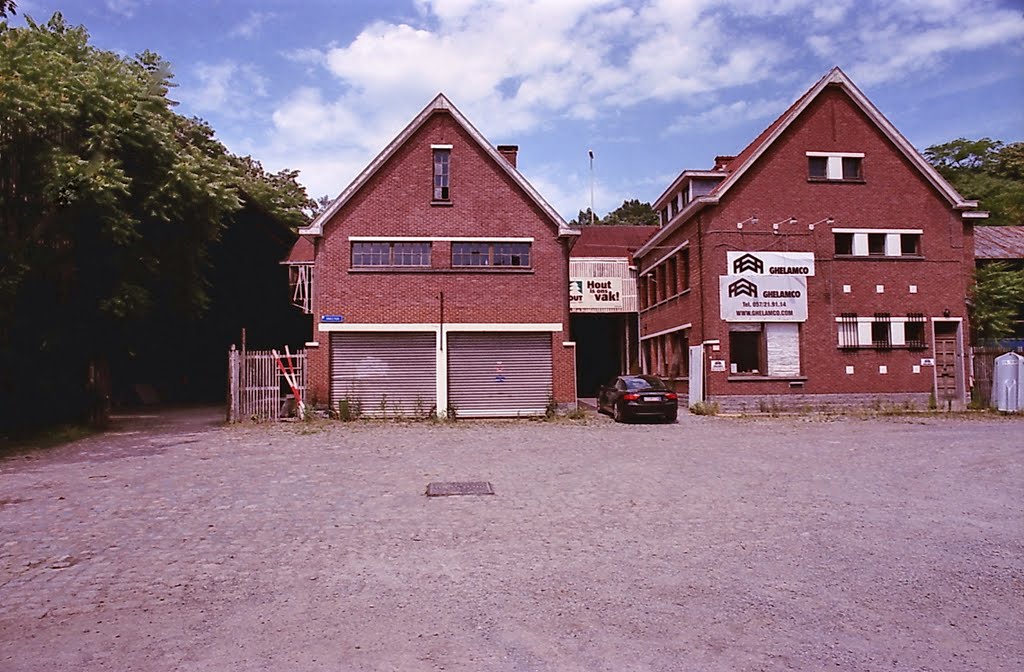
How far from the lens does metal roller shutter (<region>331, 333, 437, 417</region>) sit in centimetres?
2395

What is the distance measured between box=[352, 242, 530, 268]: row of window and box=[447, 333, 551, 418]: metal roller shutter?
2.33 metres

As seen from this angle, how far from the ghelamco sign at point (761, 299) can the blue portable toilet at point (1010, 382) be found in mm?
5983

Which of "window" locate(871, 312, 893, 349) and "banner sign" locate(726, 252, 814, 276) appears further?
"window" locate(871, 312, 893, 349)

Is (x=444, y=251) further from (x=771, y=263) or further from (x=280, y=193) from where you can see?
(x=280, y=193)

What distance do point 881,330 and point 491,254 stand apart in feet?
44.3

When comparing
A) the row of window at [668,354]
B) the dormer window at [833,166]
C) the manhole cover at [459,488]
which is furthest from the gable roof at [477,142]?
the manhole cover at [459,488]

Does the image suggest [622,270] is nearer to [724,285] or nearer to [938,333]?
[724,285]

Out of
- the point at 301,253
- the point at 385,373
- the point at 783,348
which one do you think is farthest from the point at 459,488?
the point at 301,253

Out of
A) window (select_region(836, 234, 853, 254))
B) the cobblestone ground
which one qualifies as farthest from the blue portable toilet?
the cobblestone ground

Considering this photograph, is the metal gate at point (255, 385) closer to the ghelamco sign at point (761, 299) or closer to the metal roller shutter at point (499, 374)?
the metal roller shutter at point (499, 374)

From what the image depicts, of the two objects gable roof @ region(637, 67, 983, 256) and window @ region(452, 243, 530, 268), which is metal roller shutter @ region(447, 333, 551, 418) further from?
gable roof @ region(637, 67, 983, 256)

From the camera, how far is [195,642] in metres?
5.07

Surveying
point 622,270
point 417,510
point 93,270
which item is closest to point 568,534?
point 417,510

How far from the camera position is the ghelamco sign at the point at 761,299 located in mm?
26141
